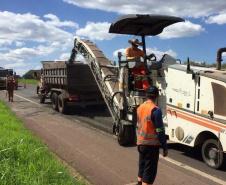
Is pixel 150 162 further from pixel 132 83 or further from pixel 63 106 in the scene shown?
pixel 63 106

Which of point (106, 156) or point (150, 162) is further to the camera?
point (106, 156)

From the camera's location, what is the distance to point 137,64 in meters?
8.23

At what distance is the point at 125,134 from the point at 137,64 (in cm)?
197

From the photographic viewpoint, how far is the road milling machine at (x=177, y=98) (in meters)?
6.13

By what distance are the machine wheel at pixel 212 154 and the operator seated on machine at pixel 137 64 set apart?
2365 mm

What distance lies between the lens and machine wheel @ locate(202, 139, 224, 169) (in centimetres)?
611

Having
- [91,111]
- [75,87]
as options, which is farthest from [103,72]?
[91,111]

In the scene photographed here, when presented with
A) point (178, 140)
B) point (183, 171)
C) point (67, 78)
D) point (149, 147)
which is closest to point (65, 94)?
point (67, 78)

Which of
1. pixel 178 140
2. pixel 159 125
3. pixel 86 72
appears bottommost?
pixel 178 140

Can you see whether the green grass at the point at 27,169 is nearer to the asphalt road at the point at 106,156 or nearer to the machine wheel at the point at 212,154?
the asphalt road at the point at 106,156

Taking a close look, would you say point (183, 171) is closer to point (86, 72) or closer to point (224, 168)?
point (224, 168)

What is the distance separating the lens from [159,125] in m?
4.29

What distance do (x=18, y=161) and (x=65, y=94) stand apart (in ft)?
29.6

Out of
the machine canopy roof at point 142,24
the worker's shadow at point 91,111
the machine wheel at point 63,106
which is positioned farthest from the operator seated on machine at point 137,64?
the machine wheel at point 63,106
